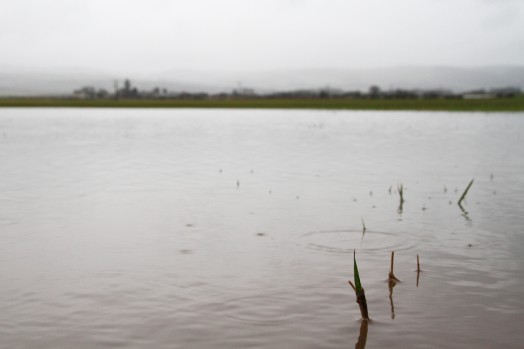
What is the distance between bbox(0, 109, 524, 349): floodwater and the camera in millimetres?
7676

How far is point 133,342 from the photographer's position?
7242 mm

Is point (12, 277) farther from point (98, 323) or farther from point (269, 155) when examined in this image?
point (269, 155)

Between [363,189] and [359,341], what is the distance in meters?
13.1

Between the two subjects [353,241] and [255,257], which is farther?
[353,241]

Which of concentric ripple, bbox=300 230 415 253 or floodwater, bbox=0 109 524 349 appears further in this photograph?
concentric ripple, bbox=300 230 415 253

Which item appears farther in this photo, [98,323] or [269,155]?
[269,155]

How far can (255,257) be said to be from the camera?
11.3 metres

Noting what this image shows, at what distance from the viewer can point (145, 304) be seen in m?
8.58

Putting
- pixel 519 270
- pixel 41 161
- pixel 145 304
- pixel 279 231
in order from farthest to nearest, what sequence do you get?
pixel 41 161 → pixel 279 231 → pixel 519 270 → pixel 145 304

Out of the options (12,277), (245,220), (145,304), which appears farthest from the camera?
(245,220)

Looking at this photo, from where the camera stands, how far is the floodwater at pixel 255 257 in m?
7.68

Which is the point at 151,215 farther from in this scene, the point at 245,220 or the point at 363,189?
the point at 363,189

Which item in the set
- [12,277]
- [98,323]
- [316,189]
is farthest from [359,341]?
[316,189]

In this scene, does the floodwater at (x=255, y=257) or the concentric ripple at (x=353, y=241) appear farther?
the concentric ripple at (x=353, y=241)
